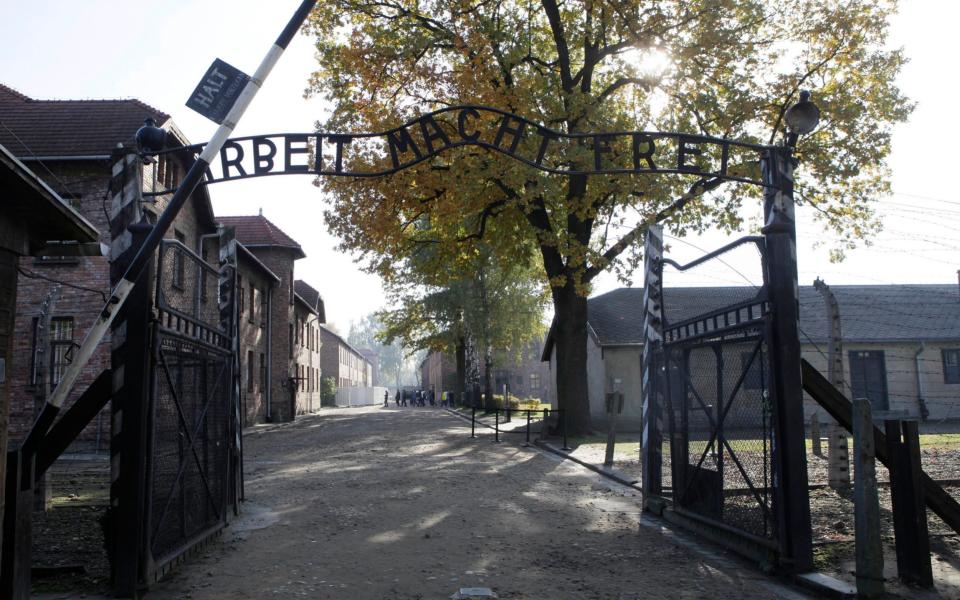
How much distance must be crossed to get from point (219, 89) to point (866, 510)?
19.6 feet

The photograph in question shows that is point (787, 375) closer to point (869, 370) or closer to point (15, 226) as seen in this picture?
point (15, 226)

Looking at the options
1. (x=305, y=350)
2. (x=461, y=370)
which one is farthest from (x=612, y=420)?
(x=461, y=370)

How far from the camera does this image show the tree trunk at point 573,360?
22.5 metres

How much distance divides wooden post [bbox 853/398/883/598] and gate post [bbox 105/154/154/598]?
5297 mm

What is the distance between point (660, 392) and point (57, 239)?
6861 millimetres

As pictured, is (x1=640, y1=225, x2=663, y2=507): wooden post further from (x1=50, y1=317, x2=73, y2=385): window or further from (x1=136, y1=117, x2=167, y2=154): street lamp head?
(x1=50, y1=317, x2=73, y2=385): window

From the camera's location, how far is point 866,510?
5.87 metres

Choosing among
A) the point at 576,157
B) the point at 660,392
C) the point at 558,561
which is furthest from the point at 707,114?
the point at 558,561

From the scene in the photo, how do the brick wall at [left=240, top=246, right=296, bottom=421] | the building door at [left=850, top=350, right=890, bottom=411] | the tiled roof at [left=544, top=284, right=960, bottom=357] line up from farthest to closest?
the brick wall at [left=240, top=246, right=296, bottom=421] → the building door at [left=850, top=350, right=890, bottom=411] → the tiled roof at [left=544, top=284, right=960, bottom=357]

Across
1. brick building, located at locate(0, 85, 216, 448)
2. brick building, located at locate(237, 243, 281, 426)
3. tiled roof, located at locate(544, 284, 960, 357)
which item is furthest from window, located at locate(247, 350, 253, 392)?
tiled roof, located at locate(544, 284, 960, 357)

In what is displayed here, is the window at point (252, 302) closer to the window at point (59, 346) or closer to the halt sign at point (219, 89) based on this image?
the window at point (59, 346)

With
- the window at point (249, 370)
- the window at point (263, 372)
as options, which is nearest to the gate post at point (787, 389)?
the window at point (249, 370)

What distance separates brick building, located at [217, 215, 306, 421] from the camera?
39.2 meters

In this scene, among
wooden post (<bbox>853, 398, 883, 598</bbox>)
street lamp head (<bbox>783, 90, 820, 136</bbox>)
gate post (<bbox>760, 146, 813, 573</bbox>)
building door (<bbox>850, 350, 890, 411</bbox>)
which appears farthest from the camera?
building door (<bbox>850, 350, 890, 411</bbox>)
